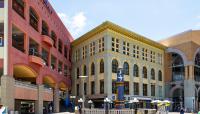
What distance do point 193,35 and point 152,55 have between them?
11.2m

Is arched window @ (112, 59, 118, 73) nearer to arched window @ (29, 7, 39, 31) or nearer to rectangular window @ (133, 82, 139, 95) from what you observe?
rectangular window @ (133, 82, 139, 95)

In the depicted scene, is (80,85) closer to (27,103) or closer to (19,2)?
(27,103)

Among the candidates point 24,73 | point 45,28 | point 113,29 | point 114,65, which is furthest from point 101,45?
point 24,73

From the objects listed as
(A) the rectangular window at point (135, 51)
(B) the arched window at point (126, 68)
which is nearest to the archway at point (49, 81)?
(B) the arched window at point (126, 68)

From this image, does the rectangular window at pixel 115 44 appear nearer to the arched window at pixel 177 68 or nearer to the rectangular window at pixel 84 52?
the rectangular window at pixel 84 52

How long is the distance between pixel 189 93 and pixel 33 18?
37363 millimetres

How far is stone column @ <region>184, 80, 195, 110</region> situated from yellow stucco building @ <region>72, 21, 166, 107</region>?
5157 millimetres

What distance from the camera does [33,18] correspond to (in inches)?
1813

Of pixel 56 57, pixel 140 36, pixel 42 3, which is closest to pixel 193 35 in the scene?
pixel 140 36

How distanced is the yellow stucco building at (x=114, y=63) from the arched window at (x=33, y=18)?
13.8m

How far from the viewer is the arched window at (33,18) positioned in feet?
146

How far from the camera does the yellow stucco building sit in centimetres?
5712

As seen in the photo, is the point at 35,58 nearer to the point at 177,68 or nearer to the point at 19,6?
the point at 19,6

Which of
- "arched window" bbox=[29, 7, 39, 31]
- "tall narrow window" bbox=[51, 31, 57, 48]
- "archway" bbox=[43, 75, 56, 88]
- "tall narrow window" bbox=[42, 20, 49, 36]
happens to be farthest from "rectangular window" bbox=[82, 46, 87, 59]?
"arched window" bbox=[29, 7, 39, 31]
